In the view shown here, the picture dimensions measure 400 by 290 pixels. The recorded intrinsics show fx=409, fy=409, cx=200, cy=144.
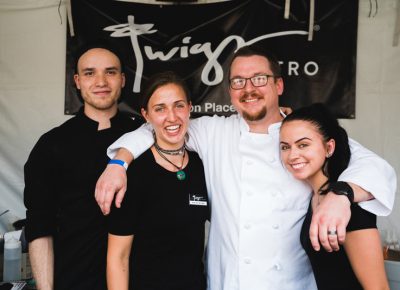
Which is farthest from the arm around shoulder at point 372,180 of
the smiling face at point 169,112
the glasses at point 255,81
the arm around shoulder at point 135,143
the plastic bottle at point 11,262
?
the plastic bottle at point 11,262

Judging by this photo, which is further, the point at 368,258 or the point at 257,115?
the point at 257,115

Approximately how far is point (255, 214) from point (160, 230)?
0.38 meters

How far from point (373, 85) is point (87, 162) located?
6.80ft

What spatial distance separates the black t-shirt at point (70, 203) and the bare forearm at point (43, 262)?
23 millimetres

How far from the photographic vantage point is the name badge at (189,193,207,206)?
1.56 m

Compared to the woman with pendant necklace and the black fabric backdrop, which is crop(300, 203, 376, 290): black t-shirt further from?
the black fabric backdrop

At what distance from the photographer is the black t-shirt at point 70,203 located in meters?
1.61

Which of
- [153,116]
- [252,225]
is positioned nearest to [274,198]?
[252,225]

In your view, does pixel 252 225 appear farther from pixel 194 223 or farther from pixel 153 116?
pixel 153 116

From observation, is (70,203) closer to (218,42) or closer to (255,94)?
(255,94)

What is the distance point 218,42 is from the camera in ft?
9.78

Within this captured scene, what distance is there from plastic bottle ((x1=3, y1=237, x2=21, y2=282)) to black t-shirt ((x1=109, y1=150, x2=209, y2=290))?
3.88 ft

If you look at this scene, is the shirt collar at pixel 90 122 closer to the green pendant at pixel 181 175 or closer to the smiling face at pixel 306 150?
the green pendant at pixel 181 175

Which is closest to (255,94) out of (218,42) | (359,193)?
(359,193)
